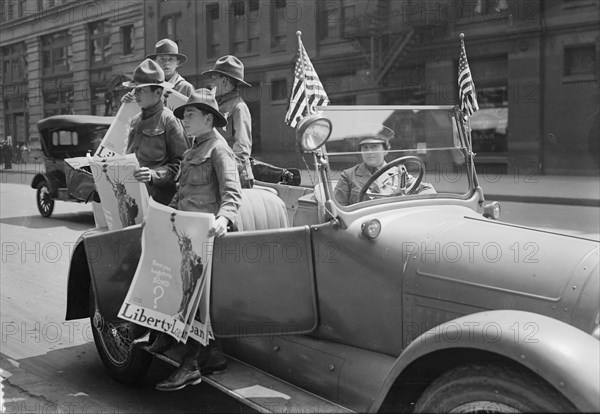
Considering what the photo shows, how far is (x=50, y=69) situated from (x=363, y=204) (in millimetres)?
23773

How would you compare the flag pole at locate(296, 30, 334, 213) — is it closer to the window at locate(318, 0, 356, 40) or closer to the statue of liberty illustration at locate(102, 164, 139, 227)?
the statue of liberty illustration at locate(102, 164, 139, 227)

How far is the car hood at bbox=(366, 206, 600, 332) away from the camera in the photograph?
2.62 metres

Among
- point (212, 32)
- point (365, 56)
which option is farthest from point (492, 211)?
point (212, 32)

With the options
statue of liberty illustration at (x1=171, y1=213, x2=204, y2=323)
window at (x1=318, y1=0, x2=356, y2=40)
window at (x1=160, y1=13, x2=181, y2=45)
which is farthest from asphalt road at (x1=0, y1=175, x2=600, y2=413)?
window at (x1=160, y1=13, x2=181, y2=45)

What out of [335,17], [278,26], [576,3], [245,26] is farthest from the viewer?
[245,26]

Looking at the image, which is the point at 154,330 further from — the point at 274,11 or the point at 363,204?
the point at 274,11

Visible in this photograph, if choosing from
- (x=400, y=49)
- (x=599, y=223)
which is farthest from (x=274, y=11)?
(x=599, y=223)

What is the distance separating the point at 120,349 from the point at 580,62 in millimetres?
17805

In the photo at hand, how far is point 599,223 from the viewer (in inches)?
468

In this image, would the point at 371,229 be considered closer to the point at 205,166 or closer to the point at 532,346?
the point at 532,346

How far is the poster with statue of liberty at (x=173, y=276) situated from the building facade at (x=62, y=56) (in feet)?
42.0

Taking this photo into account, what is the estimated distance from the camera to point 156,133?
4738 mm

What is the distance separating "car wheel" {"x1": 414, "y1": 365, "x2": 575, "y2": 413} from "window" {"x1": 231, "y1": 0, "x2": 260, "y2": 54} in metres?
24.2

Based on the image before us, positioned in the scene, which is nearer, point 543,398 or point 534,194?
point 543,398
